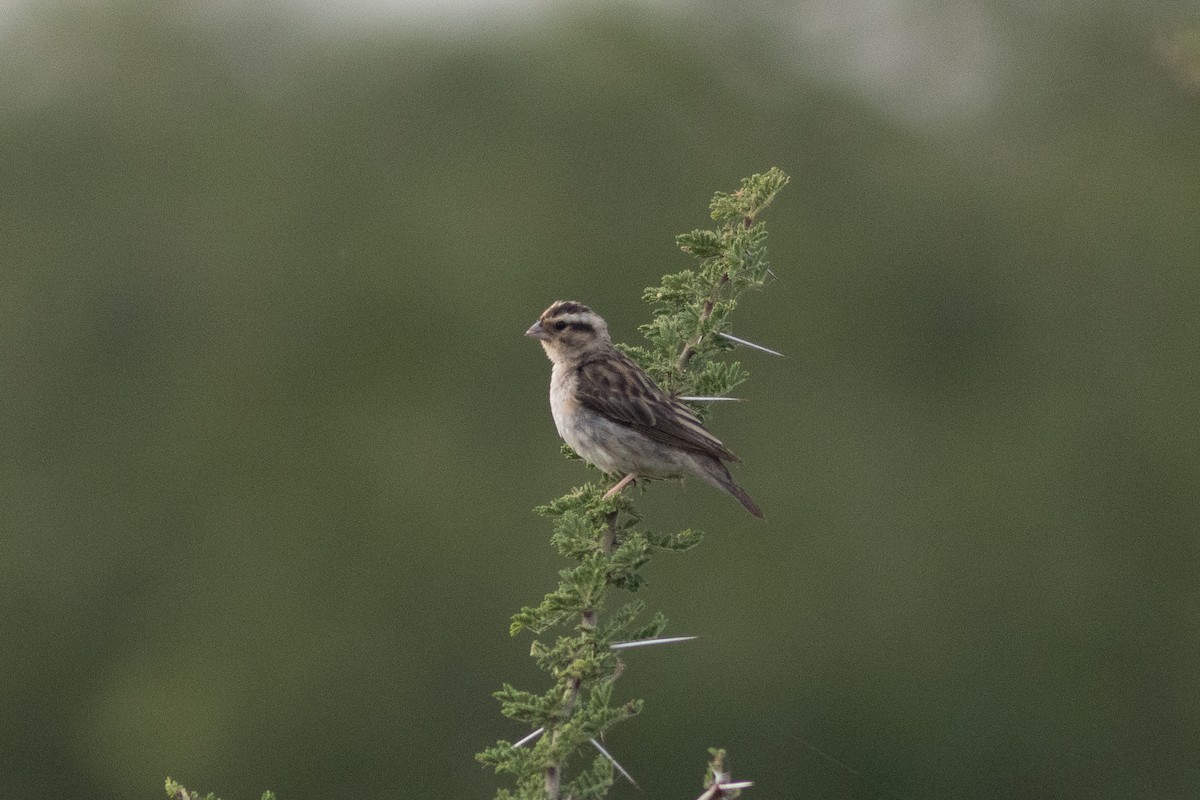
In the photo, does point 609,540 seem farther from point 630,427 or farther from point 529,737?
point 630,427

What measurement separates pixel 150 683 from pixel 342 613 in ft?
10.4

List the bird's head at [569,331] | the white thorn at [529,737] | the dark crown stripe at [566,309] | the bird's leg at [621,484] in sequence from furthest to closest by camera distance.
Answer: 1. the dark crown stripe at [566,309]
2. the bird's head at [569,331]
3. the bird's leg at [621,484]
4. the white thorn at [529,737]

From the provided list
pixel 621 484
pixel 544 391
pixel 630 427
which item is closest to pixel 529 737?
pixel 621 484

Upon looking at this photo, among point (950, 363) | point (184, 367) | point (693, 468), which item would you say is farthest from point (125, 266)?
point (693, 468)

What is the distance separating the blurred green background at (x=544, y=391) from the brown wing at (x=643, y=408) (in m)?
12.2

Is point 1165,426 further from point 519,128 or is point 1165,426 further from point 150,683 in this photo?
point 150,683

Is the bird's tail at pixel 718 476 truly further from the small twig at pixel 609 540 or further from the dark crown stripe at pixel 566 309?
the small twig at pixel 609 540

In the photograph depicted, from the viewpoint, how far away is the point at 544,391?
82.7 ft

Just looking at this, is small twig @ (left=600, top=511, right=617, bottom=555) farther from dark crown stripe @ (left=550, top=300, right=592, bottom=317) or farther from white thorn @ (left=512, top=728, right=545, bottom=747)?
dark crown stripe @ (left=550, top=300, right=592, bottom=317)

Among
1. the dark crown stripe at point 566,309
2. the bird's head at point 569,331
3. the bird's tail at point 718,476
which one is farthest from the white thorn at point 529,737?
the dark crown stripe at point 566,309

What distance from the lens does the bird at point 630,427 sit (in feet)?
27.6

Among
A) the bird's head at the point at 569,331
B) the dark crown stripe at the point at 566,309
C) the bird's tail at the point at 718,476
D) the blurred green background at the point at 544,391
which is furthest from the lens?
the blurred green background at the point at 544,391

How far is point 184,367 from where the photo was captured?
2759 cm

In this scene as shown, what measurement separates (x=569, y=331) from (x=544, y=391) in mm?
15439
